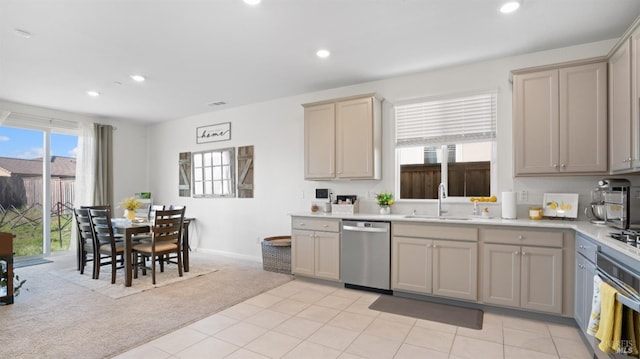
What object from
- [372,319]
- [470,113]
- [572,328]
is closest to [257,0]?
[470,113]

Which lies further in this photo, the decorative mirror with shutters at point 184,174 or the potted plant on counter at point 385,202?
the decorative mirror with shutters at point 184,174

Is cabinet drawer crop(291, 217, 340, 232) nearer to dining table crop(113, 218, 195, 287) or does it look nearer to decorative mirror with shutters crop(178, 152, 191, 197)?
dining table crop(113, 218, 195, 287)

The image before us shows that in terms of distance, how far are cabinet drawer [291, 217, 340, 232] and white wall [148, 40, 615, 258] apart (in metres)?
0.62

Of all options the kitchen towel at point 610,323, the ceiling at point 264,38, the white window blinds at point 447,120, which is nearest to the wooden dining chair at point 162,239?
the ceiling at point 264,38

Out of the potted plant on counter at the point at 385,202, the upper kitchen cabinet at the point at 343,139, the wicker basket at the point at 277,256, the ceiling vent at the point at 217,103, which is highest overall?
the ceiling vent at the point at 217,103

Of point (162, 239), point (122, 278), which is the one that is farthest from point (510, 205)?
point (122, 278)

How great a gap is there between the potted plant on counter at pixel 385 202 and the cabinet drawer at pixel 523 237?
1183mm

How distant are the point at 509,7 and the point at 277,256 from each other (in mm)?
3861

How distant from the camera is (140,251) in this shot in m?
4.14

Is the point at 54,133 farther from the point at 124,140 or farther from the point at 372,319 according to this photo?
the point at 372,319

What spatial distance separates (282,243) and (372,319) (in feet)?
6.19

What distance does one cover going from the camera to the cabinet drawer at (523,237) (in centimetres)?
283

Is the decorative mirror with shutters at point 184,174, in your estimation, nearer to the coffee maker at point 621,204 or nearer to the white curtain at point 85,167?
the white curtain at point 85,167

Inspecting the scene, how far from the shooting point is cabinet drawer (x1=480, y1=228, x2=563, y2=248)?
283 cm
